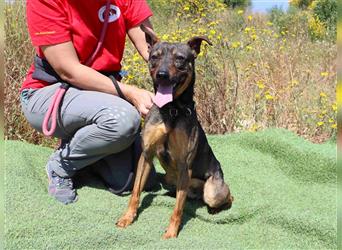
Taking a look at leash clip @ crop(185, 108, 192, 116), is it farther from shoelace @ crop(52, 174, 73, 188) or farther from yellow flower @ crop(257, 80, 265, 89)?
yellow flower @ crop(257, 80, 265, 89)

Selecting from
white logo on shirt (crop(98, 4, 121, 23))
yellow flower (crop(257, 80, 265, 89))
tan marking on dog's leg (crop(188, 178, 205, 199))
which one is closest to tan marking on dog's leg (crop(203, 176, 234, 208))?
tan marking on dog's leg (crop(188, 178, 205, 199))

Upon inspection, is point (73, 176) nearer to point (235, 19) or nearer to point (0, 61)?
point (0, 61)

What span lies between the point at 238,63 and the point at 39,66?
127 inches

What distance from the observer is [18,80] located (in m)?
5.48

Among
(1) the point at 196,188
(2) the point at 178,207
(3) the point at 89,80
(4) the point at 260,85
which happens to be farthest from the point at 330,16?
(2) the point at 178,207

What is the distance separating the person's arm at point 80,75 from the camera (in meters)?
3.59

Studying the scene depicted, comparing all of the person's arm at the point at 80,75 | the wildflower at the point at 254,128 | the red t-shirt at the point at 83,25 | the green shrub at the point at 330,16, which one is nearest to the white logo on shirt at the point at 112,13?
the red t-shirt at the point at 83,25

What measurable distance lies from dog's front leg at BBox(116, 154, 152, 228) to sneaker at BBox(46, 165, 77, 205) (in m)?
0.55

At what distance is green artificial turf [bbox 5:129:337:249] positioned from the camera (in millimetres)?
3213

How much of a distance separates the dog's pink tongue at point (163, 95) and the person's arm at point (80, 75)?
40cm

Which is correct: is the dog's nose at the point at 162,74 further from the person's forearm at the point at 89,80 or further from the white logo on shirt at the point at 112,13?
the white logo on shirt at the point at 112,13

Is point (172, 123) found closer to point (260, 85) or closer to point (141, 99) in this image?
point (141, 99)

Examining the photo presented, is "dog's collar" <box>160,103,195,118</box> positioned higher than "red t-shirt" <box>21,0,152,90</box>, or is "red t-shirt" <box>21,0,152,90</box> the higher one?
"red t-shirt" <box>21,0,152,90</box>

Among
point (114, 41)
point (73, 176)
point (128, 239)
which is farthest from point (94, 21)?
point (128, 239)
